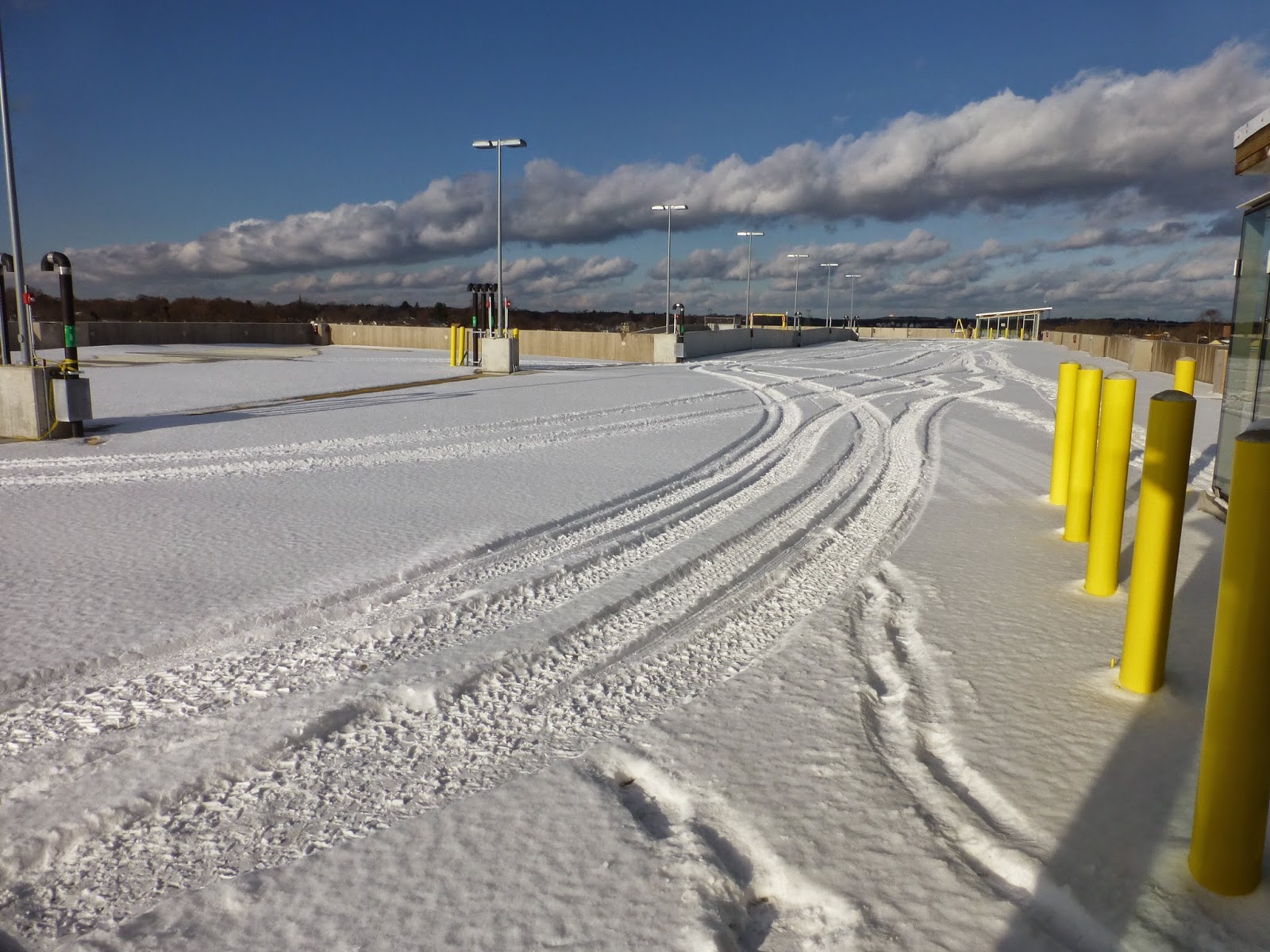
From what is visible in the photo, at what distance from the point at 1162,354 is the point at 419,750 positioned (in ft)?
105

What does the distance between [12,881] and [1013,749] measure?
134 inches

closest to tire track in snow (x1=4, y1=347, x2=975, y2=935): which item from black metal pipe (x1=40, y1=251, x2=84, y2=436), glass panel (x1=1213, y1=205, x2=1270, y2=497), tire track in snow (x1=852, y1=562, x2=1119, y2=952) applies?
tire track in snow (x1=852, y1=562, x2=1119, y2=952)

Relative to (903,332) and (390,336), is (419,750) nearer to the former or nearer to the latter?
(390,336)

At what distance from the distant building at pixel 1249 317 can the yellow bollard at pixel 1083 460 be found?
98 centimetres

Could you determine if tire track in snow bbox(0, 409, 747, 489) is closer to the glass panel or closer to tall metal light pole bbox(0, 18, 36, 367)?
tall metal light pole bbox(0, 18, 36, 367)

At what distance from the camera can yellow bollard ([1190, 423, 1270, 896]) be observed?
2402mm

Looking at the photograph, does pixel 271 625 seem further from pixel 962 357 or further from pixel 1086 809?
pixel 962 357

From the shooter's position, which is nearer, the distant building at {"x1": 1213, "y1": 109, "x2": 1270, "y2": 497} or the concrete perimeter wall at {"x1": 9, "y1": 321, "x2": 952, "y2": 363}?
the distant building at {"x1": 1213, "y1": 109, "x2": 1270, "y2": 497}

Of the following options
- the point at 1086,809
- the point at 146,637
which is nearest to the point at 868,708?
the point at 1086,809

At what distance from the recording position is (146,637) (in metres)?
4.38

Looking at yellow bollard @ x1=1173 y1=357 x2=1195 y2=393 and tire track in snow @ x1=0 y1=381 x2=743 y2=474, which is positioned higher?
yellow bollard @ x1=1173 y1=357 x2=1195 y2=393

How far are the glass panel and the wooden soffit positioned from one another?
0.42 meters

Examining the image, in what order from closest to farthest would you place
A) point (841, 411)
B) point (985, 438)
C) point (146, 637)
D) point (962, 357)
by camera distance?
point (146, 637)
point (985, 438)
point (841, 411)
point (962, 357)

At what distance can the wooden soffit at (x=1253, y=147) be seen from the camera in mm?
5984
